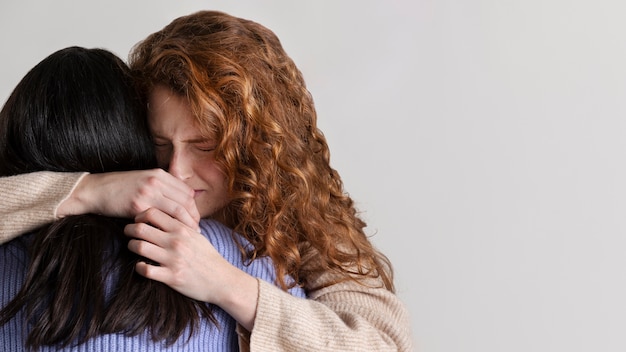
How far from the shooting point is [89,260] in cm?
126

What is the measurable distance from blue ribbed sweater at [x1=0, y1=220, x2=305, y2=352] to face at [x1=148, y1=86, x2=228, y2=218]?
0.20 m

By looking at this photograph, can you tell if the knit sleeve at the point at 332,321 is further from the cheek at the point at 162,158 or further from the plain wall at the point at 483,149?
the plain wall at the point at 483,149

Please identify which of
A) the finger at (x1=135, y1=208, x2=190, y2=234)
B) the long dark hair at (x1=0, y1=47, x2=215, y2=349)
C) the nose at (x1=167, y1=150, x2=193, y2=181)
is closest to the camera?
the long dark hair at (x1=0, y1=47, x2=215, y2=349)

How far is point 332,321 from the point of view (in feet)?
5.00

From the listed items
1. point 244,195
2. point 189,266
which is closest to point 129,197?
point 189,266

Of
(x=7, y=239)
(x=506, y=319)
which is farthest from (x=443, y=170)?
(x=7, y=239)

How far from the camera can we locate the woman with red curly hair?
4.66 ft

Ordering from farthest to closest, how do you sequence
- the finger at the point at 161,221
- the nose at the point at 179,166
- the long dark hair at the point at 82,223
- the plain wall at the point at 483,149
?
1. the plain wall at the point at 483,149
2. the nose at the point at 179,166
3. the finger at the point at 161,221
4. the long dark hair at the point at 82,223

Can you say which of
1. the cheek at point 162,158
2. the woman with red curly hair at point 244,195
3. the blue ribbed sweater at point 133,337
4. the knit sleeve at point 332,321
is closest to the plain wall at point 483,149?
the woman with red curly hair at point 244,195

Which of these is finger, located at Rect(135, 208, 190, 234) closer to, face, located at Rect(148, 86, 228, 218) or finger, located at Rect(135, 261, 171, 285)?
finger, located at Rect(135, 261, 171, 285)

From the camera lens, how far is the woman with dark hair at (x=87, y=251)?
4.11 ft

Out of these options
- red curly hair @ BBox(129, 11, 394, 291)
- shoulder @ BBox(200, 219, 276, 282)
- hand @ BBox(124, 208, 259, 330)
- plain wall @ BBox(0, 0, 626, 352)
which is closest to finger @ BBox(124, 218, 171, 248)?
hand @ BBox(124, 208, 259, 330)

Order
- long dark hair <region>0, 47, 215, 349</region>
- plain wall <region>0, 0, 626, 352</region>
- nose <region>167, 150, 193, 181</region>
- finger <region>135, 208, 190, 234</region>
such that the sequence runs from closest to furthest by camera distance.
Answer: long dark hair <region>0, 47, 215, 349</region>
finger <region>135, 208, 190, 234</region>
nose <region>167, 150, 193, 181</region>
plain wall <region>0, 0, 626, 352</region>

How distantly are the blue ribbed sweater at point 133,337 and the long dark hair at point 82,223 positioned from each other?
0.06 ft
